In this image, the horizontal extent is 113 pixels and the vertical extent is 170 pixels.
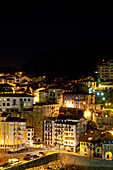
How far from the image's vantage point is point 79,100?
39.9 meters

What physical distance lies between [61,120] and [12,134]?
6870 mm

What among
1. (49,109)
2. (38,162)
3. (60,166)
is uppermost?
(49,109)

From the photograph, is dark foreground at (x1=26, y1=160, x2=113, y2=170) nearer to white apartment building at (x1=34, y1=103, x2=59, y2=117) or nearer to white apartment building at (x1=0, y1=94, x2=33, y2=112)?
white apartment building at (x1=34, y1=103, x2=59, y2=117)

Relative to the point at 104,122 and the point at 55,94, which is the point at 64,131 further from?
the point at 55,94

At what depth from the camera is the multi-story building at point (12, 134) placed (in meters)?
34.4

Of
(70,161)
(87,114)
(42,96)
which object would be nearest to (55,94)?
(42,96)

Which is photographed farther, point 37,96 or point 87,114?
point 37,96

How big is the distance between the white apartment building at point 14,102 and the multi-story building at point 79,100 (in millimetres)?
5591

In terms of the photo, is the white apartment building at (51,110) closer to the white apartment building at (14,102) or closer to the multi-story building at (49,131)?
the multi-story building at (49,131)

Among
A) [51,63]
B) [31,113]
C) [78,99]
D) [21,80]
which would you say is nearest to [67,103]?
[78,99]

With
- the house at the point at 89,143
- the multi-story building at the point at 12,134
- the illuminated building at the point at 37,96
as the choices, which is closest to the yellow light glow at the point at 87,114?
the house at the point at 89,143

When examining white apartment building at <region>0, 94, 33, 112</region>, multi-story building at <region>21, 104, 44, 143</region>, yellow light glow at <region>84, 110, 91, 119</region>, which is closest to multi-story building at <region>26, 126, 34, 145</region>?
multi-story building at <region>21, 104, 44, 143</region>

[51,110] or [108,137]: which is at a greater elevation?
[51,110]

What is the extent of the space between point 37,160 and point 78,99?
12.4 metres
